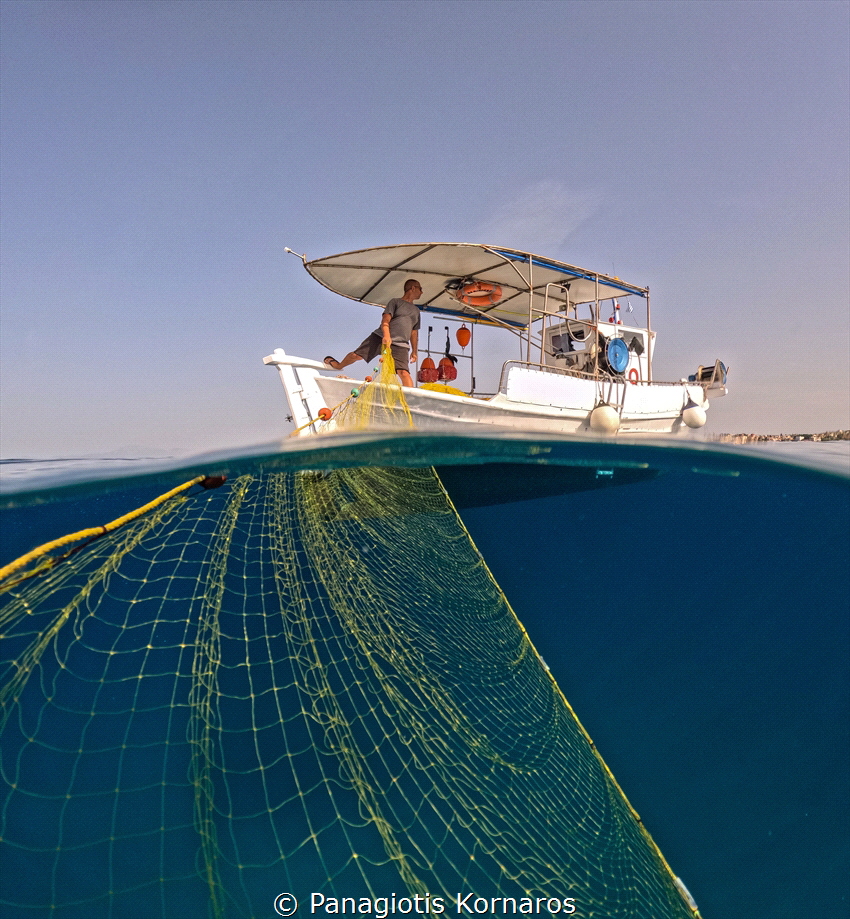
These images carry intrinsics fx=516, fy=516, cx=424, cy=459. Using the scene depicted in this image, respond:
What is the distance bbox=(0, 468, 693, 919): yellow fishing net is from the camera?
4.23 metres

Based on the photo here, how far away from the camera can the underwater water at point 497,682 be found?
16.8 feet

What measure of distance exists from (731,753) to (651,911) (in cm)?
561

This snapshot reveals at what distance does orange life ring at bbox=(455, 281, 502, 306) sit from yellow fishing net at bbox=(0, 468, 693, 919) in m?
4.59

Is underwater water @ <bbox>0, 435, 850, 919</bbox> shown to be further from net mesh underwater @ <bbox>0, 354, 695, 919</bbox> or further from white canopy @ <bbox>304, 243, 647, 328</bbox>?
white canopy @ <bbox>304, 243, 647, 328</bbox>

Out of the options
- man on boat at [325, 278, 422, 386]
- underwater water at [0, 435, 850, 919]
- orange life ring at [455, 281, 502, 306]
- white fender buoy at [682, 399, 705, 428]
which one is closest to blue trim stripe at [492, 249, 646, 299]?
orange life ring at [455, 281, 502, 306]

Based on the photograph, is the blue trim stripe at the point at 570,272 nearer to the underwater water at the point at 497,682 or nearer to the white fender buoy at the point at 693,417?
the white fender buoy at the point at 693,417

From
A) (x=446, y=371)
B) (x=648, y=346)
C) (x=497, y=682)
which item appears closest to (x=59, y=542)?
(x=497, y=682)

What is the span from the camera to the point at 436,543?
846cm

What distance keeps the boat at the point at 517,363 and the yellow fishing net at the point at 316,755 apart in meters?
1.81

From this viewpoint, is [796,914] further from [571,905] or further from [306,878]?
[306,878]

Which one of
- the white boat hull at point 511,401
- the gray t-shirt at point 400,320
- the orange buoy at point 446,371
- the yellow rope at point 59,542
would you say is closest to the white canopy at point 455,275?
the gray t-shirt at point 400,320

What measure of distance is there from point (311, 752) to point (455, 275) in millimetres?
8901

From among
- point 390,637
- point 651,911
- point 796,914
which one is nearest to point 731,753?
point 796,914

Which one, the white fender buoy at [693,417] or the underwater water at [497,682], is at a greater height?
the white fender buoy at [693,417]
